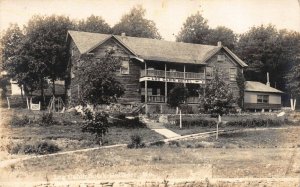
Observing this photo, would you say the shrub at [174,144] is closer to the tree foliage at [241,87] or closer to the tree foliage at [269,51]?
the tree foliage at [241,87]

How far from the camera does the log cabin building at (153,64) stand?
4334 centimetres

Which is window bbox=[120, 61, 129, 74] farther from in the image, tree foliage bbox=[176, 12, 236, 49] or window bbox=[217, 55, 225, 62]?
tree foliage bbox=[176, 12, 236, 49]

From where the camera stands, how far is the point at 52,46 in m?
47.2

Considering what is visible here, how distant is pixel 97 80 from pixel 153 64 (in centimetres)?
1581

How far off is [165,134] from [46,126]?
8.73 metres

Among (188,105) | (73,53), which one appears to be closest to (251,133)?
(188,105)

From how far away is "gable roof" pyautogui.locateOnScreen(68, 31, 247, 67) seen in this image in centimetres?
4322

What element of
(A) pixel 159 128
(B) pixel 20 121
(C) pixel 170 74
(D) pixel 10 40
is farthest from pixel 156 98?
(D) pixel 10 40

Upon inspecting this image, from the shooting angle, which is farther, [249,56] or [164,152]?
[249,56]

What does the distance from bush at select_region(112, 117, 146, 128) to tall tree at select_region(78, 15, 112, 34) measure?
27915 millimetres

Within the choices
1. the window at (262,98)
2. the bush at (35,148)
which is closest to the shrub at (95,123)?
the bush at (35,148)

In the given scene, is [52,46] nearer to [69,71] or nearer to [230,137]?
[69,71]

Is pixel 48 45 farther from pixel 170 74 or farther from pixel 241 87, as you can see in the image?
pixel 241 87

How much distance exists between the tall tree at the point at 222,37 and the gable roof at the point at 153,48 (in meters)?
19.2
